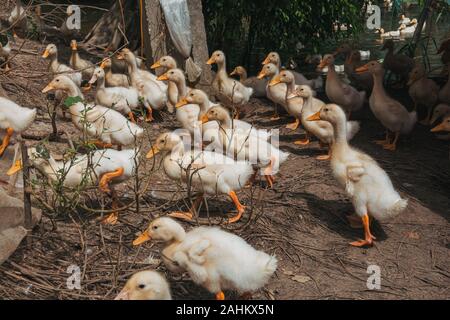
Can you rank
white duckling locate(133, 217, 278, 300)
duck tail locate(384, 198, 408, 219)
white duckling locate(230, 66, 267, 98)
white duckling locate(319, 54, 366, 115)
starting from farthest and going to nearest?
1. white duckling locate(230, 66, 267, 98)
2. white duckling locate(319, 54, 366, 115)
3. duck tail locate(384, 198, 408, 219)
4. white duckling locate(133, 217, 278, 300)

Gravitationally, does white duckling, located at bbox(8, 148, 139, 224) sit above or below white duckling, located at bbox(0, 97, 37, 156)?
below

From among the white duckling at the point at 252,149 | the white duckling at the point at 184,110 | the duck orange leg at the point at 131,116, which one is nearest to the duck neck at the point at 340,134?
Answer: the white duckling at the point at 252,149

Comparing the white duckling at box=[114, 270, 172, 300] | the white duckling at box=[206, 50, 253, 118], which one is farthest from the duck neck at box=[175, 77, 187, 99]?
the white duckling at box=[114, 270, 172, 300]

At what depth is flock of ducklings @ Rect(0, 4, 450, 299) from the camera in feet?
13.3

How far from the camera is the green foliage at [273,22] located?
9859mm

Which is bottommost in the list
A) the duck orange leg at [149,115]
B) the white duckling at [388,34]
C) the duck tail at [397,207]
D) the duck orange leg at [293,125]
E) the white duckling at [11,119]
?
the white duckling at [388,34]

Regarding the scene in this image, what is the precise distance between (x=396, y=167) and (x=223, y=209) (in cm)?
211

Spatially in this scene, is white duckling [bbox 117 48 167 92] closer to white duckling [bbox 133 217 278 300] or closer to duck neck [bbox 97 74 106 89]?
duck neck [bbox 97 74 106 89]

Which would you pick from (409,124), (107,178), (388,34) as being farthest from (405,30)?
(107,178)

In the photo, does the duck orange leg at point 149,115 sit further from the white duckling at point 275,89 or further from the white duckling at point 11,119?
the white duckling at point 11,119

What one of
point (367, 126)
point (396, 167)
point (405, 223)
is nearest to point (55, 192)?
point (405, 223)

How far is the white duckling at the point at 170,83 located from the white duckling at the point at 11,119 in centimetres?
213

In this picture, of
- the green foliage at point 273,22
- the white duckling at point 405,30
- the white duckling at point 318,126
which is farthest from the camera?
the white duckling at point 405,30

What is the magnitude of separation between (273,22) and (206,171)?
211 inches
